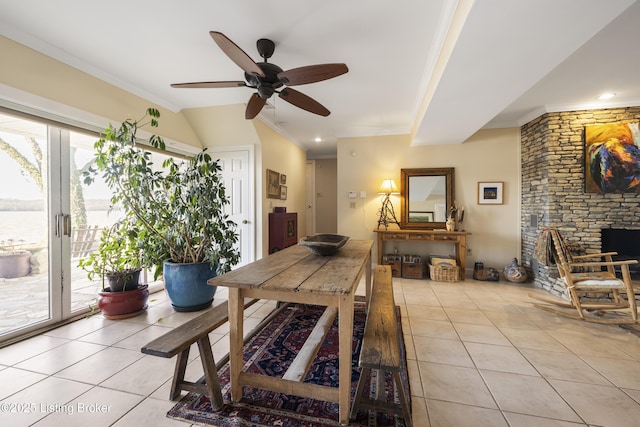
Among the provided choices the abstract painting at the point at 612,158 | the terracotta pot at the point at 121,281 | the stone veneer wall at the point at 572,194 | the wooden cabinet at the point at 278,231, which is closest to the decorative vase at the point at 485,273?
the stone veneer wall at the point at 572,194

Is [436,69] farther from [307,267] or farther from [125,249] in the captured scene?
[125,249]

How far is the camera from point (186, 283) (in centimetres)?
267

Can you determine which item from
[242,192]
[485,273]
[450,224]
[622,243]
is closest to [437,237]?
[450,224]

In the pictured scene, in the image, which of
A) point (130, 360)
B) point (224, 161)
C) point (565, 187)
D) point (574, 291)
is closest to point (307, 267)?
point (130, 360)

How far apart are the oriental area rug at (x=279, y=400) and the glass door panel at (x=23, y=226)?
1.98 meters

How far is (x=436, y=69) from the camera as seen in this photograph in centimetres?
229

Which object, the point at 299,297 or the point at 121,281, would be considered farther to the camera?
the point at 121,281

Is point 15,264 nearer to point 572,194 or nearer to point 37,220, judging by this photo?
point 37,220

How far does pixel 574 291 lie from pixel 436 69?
8.30ft

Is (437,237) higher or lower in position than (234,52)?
lower

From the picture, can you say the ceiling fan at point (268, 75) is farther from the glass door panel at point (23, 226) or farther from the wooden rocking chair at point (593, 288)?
the wooden rocking chair at point (593, 288)

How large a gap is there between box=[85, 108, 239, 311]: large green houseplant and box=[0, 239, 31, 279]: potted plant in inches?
29.9

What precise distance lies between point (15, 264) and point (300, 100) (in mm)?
2804

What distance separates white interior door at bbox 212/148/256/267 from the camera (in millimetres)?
4020
